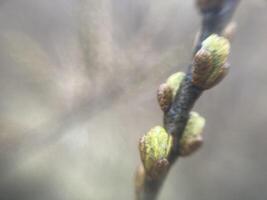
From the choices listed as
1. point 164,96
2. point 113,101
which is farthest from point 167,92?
point 113,101

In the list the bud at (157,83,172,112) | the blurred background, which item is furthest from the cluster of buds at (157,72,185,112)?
the blurred background

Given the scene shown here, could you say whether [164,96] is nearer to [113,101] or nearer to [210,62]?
[210,62]

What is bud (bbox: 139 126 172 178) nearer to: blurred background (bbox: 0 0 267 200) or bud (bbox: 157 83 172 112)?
bud (bbox: 157 83 172 112)

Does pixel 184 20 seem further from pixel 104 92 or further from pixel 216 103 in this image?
pixel 104 92

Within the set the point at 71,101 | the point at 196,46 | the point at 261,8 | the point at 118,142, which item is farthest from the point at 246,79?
the point at 196,46

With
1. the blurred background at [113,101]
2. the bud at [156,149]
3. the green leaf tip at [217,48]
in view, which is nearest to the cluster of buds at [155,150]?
the bud at [156,149]

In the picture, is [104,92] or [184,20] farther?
A: [184,20]
